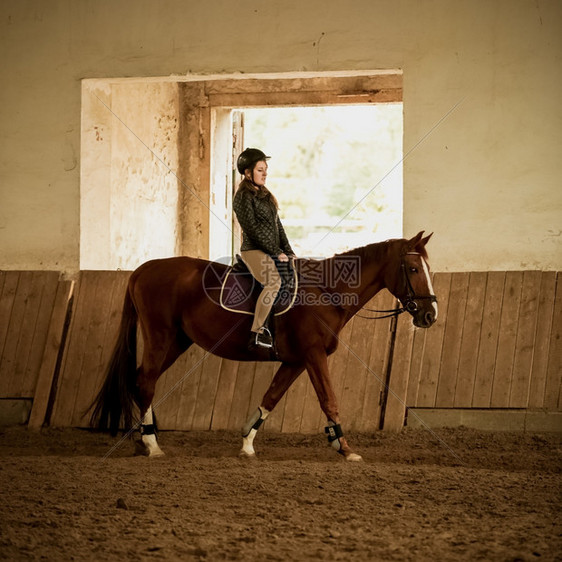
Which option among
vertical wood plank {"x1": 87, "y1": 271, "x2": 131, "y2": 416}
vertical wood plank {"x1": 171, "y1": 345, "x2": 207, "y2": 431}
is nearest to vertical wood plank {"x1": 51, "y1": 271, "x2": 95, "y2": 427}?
vertical wood plank {"x1": 87, "y1": 271, "x2": 131, "y2": 416}

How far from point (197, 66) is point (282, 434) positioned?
3.55 m

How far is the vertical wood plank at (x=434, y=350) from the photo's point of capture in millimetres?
7102

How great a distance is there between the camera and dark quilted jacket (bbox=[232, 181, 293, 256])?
614cm

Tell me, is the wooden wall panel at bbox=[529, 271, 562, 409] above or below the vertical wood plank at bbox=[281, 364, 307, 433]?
above

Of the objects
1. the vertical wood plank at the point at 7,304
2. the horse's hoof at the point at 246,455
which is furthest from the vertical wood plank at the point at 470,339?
the vertical wood plank at the point at 7,304

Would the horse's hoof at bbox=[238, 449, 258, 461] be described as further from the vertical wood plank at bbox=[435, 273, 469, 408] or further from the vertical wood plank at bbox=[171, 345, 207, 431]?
the vertical wood plank at bbox=[435, 273, 469, 408]

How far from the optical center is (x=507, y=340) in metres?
7.06

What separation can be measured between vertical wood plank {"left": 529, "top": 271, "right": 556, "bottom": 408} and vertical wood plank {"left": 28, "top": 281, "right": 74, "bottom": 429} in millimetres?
4443

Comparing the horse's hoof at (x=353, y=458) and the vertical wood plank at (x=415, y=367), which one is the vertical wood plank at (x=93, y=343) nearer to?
the horse's hoof at (x=353, y=458)

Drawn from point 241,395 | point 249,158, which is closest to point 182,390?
point 241,395

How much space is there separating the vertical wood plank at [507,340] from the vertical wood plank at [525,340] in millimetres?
34

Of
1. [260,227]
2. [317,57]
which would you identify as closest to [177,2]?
[317,57]

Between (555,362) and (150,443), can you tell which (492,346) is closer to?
(555,362)

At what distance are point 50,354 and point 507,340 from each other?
4.32m
